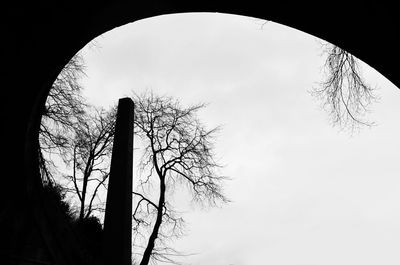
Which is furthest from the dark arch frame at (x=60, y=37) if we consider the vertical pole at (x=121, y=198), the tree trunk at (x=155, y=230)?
the tree trunk at (x=155, y=230)

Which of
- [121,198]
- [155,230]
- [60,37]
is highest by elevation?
[155,230]

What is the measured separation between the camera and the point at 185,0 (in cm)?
354

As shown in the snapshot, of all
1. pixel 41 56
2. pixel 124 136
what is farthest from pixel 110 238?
pixel 41 56

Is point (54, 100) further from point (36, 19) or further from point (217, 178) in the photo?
point (217, 178)

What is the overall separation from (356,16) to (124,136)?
792 centimetres

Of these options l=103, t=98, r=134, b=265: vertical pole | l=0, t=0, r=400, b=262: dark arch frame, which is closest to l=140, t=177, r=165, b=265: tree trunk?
l=103, t=98, r=134, b=265: vertical pole

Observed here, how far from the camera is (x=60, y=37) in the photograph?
10.7 ft

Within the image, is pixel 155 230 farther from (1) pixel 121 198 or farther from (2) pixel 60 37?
(2) pixel 60 37

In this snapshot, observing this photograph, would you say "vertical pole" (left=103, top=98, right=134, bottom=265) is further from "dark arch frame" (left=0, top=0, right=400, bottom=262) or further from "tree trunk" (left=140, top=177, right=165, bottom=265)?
"dark arch frame" (left=0, top=0, right=400, bottom=262)

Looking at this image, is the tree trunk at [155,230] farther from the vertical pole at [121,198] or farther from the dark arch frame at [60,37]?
the dark arch frame at [60,37]

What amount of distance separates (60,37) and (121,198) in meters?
6.71

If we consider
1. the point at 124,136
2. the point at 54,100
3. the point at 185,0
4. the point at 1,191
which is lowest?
the point at 1,191

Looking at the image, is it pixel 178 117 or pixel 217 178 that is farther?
pixel 178 117

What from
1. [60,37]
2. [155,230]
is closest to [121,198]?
[155,230]
